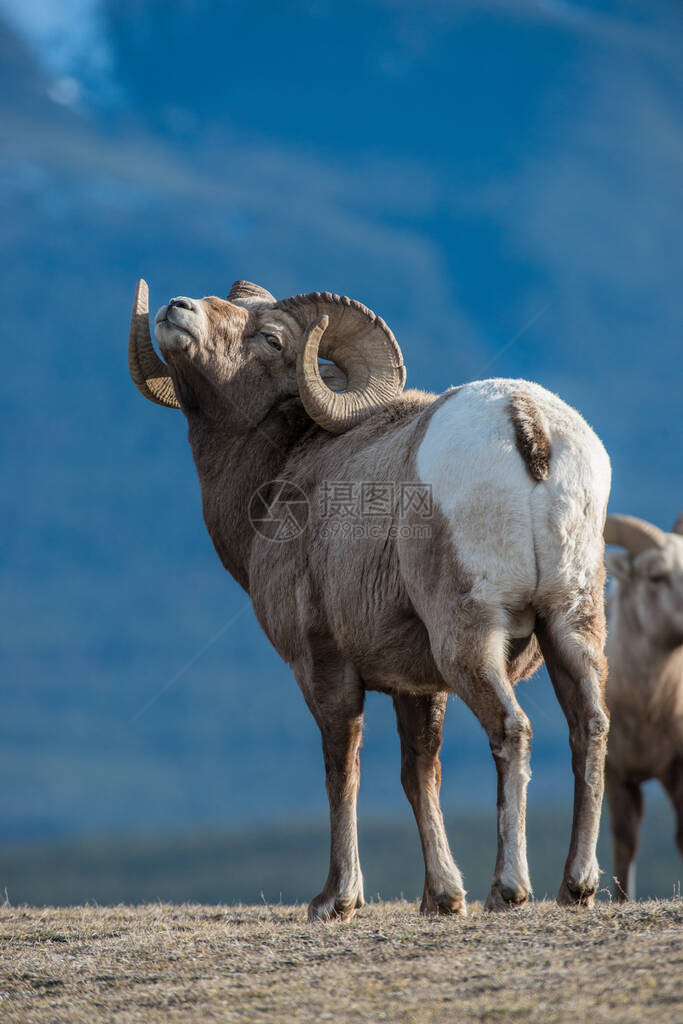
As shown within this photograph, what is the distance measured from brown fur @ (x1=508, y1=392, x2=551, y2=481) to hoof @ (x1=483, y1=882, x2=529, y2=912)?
221 cm

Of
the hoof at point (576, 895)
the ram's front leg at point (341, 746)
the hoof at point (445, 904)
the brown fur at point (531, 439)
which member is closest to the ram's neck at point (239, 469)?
the ram's front leg at point (341, 746)

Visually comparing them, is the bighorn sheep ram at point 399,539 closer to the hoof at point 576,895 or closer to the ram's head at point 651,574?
the hoof at point 576,895

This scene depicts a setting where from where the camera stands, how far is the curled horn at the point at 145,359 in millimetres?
9828

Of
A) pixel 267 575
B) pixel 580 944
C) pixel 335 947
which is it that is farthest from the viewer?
pixel 267 575

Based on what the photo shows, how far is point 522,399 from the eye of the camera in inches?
259

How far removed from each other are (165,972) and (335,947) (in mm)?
829

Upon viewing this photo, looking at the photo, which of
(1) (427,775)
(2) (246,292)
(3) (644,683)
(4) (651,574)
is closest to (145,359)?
(2) (246,292)

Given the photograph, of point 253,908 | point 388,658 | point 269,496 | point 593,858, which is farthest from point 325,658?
point 253,908

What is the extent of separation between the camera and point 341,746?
7.67 meters

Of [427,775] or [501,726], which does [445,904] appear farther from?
[501,726]

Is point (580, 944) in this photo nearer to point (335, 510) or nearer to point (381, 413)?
point (335, 510)

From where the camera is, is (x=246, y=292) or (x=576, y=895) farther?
(x=246, y=292)

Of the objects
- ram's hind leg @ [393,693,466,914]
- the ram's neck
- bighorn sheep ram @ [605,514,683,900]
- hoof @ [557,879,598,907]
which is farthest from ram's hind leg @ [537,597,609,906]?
bighorn sheep ram @ [605,514,683,900]

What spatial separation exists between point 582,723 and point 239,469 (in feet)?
12.4
